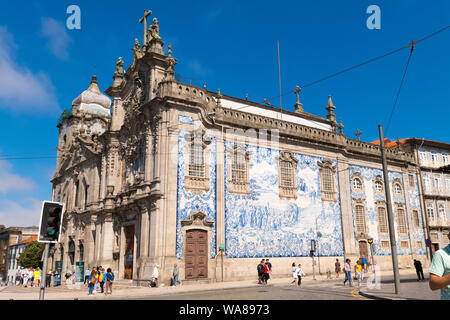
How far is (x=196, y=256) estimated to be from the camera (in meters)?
24.1

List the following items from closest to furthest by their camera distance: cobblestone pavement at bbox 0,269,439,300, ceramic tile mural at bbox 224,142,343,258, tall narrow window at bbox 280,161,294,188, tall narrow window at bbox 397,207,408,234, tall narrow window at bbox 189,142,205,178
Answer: cobblestone pavement at bbox 0,269,439,300, tall narrow window at bbox 189,142,205,178, ceramic tile mural at bbox 224,142,343,258, tall narrow window at bbox 280,161,294,188, tall narrow window at bbox 397,207,408,234

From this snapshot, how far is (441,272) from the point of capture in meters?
3.83

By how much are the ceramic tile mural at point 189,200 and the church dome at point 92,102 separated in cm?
2856

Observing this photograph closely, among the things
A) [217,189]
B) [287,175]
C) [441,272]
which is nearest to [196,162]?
[217,189]

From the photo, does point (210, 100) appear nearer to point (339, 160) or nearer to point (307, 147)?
point (307, 147)

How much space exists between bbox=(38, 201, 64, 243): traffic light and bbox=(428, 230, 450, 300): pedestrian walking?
8323mm

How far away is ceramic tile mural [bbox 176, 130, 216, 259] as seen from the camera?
24.2 m

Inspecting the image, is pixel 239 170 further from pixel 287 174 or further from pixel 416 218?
pixel 416 218

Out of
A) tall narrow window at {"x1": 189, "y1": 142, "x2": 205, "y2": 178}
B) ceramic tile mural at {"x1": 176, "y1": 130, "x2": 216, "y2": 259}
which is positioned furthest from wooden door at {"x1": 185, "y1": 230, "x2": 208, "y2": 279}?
tall narrow window at {"x1": 189, "y1": 142, "x2": 205, "y2": 178}

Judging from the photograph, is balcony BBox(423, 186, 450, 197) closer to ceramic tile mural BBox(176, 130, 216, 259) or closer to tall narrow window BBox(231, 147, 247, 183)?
tall narrow window BBox(231, 147, 247, 183)

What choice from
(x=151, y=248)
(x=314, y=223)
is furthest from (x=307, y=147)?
(x=151, y=248)
